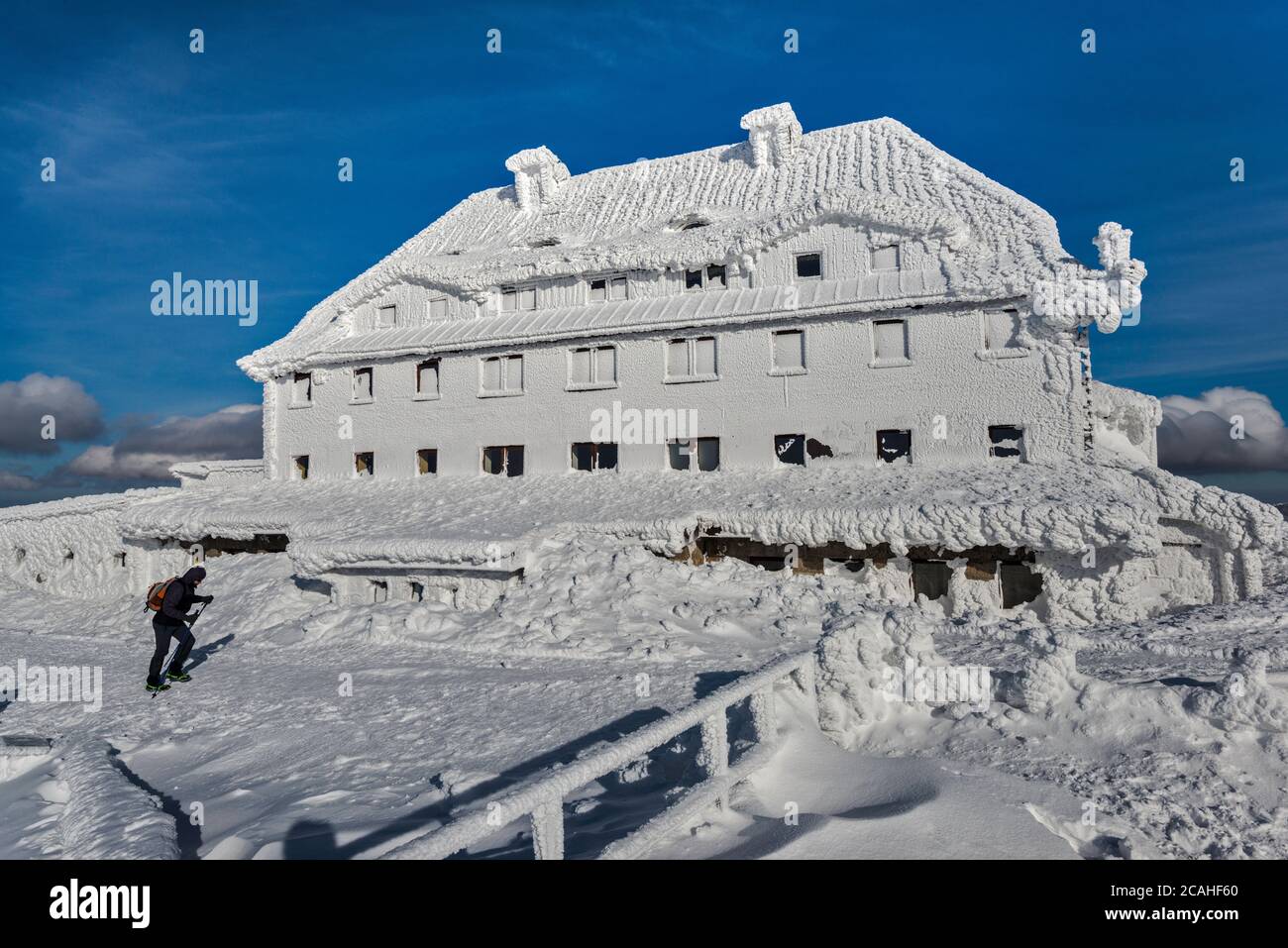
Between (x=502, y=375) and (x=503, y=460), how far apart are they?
265cm

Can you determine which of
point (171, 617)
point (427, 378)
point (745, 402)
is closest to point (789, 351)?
point (745, 402)

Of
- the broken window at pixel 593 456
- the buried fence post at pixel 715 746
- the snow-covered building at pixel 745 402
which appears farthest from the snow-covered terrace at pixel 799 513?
the buried fence post at pixel 715 746

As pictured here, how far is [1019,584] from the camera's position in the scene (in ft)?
54.3

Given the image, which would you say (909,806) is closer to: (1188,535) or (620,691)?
(620,691)

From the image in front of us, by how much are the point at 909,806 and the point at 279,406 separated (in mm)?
27401

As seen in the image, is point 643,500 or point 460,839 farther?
point 643,500

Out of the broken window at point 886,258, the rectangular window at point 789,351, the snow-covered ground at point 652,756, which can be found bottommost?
the snow-covered ground at point 652,756

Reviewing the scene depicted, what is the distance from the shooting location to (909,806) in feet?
17.6

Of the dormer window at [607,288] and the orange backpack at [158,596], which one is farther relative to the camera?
the dormer window at [607,288]

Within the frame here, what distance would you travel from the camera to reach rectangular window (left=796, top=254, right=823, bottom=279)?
2170cm

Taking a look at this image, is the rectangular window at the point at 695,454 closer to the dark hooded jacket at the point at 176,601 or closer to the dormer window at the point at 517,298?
the dormer window at the point at 517,298

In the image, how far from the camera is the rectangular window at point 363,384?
86.1 feet

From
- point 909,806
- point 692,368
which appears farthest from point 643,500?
point 909,806

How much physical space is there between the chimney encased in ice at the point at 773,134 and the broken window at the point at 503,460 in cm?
1269
